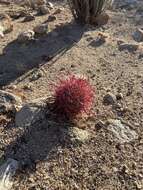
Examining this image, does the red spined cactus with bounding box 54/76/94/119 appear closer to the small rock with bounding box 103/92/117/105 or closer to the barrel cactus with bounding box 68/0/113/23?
the small rock with bounding box 103/92/117/105

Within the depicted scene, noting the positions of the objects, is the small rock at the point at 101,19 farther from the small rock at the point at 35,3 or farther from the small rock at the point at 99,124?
the small rock at the point at 99,124

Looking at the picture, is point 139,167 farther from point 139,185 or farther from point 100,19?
point 100,19

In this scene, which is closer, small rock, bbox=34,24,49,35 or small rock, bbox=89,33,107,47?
small rock, bbox=89,33,107,47

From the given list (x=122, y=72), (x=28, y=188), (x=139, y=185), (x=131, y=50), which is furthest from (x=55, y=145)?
(x=131, y=50)

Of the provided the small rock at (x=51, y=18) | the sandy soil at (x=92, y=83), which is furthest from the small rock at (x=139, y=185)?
the small rock at (x=51, y=18)

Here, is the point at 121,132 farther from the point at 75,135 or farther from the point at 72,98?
the point at 72,98

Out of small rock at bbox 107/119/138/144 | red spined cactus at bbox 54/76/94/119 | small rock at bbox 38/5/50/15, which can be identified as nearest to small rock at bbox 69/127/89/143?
red spined cactus at bbox 54/76/94/119
